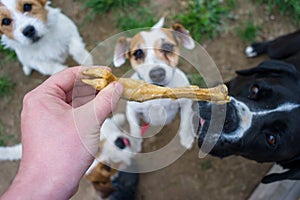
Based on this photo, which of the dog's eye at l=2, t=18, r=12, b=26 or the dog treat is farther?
the dog's eye at l=2, t=18, r=12, b=26

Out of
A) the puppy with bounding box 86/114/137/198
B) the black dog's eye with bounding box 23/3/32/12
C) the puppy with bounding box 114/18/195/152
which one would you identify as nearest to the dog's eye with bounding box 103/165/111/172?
the puppy with bounding box 86/114/137/198

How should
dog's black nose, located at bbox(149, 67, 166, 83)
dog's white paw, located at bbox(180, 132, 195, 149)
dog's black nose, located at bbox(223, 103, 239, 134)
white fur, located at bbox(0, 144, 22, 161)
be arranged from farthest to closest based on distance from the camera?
white fur, located at bbox(0, 144, 22, 161) < dog's white paw, located at bbox(180, 132, 195, 149) < dog's black nose, located at bbox(149, 67, 166, 83) < dog's black nose, located at bbox(223, 103, 239, 134)

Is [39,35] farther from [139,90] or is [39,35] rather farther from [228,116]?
[228,116]

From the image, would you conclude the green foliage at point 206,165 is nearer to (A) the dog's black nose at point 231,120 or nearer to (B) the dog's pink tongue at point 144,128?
(B) the dog's pink tongue at point 144,128

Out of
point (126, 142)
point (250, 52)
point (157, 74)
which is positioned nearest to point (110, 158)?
point (126, 142)

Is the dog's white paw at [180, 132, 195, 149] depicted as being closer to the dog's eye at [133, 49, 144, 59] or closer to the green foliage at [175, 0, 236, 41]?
the dog's eye at [133, 49, 144, 59]

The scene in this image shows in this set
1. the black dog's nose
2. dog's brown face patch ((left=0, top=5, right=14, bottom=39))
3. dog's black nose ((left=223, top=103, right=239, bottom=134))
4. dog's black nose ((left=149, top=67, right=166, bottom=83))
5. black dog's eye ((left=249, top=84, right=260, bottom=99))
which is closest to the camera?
dog's black nose ((left=223, top=103, right=239, bottom=134))

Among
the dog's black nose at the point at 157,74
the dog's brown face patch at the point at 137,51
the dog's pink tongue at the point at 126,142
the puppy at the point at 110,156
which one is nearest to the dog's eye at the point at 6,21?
the dog's brown face patch at the point at 137,51
